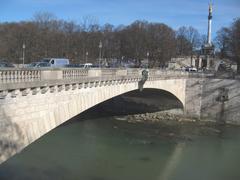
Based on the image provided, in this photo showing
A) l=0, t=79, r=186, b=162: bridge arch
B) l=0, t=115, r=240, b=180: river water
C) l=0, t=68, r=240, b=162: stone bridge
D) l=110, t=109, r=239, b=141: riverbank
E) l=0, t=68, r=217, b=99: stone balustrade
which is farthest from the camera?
l=110, t=109, r=239, b=141: riverbank

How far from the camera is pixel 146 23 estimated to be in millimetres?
80500

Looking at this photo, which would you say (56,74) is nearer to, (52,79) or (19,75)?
(52,79)

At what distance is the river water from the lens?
2139 cm

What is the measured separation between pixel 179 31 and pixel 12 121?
279 feet

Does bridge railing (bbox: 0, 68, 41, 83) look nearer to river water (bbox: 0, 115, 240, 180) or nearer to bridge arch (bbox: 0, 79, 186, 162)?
bridge arch (bbox: 0, 79, 186, 162)

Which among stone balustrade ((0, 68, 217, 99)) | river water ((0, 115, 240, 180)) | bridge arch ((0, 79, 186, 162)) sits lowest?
river water ((0, 115, 240, 180))

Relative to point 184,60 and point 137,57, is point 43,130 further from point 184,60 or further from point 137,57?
point 184,60

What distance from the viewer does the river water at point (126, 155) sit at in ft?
70.2

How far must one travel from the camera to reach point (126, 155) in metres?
26.0

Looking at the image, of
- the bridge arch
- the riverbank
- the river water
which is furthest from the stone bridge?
the riverbank

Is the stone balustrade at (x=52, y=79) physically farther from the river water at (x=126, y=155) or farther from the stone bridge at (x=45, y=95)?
the river water at (x=126, y=155)

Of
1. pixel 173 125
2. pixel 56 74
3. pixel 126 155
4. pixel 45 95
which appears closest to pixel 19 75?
pixel 45 95

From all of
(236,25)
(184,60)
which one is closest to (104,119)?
(236,25)

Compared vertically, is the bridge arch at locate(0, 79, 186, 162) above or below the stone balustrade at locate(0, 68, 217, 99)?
below
